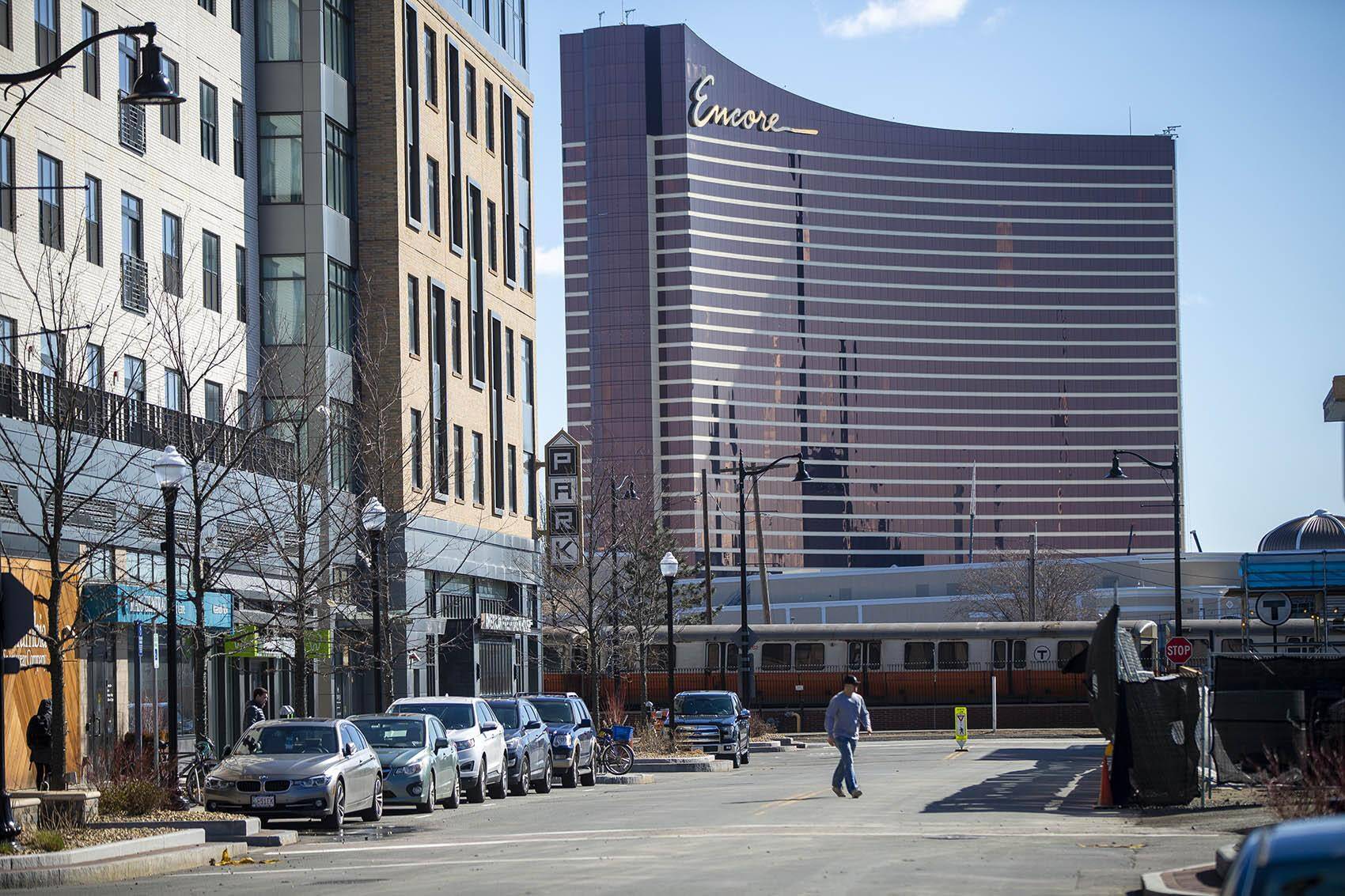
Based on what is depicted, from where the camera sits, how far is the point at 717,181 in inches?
7672

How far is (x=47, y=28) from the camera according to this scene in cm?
3266

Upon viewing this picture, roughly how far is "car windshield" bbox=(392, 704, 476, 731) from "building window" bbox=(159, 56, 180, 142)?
14.0m

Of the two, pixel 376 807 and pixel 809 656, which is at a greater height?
pixel 376 807

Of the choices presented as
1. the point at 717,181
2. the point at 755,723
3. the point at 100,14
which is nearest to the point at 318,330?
the point at 100,14

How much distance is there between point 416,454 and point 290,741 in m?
22.8

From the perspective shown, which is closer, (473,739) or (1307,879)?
(1307,879)

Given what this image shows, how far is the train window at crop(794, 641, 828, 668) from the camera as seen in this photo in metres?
63.1

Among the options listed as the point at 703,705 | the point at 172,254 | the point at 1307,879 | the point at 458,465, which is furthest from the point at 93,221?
the point at 1307,879

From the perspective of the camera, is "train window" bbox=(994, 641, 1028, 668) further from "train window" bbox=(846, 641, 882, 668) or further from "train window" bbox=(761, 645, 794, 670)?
"train window" bbox=(761, 645, 794, 670)

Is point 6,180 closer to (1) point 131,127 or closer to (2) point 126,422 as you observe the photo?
(2) point 126,422

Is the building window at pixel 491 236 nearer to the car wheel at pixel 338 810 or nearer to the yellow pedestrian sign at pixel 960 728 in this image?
the yellow pedestrian sign at pixel 960 728

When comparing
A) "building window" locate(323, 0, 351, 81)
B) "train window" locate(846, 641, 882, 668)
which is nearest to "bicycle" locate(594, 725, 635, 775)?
"building window" locate(323, 0, 351, 81)

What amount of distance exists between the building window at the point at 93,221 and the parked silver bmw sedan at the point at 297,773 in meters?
12.5

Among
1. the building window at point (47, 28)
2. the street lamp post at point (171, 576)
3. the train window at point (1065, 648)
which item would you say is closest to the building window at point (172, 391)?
the building window at point (47, 28)
